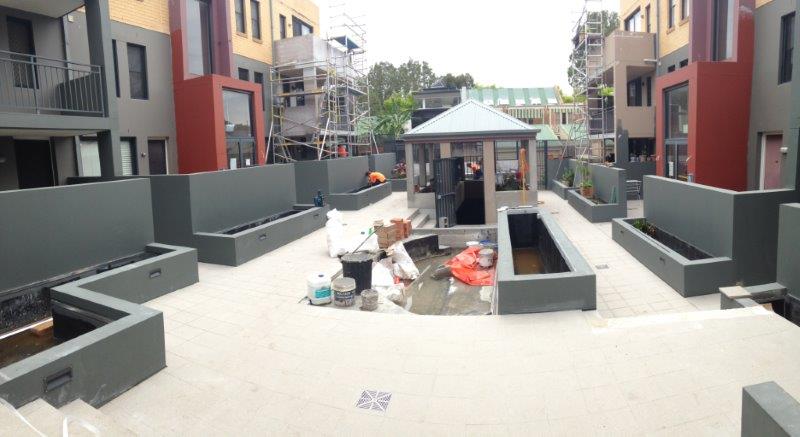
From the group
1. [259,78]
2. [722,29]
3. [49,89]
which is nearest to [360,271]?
[49,89]

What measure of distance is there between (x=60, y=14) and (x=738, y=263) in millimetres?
16427

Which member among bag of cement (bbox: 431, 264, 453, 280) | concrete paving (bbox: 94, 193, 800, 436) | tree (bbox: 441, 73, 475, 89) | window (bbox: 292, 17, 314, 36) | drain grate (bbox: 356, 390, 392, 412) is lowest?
bag of cement (bbox: 431, 264, 453, 280)

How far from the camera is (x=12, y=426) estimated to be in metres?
4.14

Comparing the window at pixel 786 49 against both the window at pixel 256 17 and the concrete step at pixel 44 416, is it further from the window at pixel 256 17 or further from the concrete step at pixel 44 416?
the window at pixel 256 17

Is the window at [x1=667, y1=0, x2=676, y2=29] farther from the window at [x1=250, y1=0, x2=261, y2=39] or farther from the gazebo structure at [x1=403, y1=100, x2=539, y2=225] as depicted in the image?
the window at [x1=250, y1=0, x2=261, y2=39]

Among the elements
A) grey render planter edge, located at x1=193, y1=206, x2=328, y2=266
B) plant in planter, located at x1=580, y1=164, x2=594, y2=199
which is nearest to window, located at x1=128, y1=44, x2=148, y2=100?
grey render planter edge, located at x1=193, y1=206, x2=328, y2=266

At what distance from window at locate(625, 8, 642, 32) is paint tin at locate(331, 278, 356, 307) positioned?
22.3m

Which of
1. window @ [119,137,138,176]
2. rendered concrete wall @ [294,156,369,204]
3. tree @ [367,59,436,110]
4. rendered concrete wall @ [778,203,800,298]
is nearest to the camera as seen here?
rendered concrete wall @ [778,203,800,298]

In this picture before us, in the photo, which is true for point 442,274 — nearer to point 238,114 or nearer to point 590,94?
point 238,114

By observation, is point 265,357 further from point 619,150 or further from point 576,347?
point 619,150

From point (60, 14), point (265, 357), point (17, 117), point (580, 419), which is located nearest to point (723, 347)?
point (580, 419)

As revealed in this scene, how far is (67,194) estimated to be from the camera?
8.81 meters

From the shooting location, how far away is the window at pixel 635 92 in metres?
25.6

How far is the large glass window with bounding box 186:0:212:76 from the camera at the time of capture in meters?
19.4
